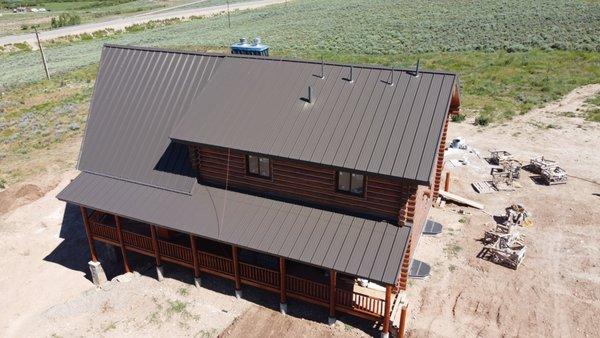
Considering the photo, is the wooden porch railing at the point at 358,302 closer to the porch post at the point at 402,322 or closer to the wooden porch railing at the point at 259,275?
the porch post at the point at 402,322

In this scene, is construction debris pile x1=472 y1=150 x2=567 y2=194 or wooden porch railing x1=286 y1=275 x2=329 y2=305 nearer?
wooden porch railing x1=286 y1=275 x2=329 y2=305

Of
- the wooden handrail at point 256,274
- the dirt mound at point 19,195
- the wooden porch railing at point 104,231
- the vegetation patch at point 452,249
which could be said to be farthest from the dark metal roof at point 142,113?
the vegetation patch at point 452,249

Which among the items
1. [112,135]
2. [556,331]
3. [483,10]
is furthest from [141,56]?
[483,10]

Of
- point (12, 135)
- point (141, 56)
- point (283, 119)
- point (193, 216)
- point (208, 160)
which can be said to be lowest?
point (12, 135)

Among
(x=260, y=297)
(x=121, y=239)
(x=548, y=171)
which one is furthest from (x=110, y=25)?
(x=548, y=171)

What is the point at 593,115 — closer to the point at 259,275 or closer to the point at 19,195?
the point at 259,275

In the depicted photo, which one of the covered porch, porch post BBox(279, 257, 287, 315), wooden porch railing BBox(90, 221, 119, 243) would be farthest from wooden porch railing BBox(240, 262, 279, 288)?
wooden porch railing BBox(90, 221, 119, 243)

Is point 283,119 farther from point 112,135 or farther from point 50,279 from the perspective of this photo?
point 50,279

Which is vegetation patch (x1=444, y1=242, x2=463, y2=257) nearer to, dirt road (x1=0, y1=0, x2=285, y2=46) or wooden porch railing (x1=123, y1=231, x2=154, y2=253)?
Answer: wooden porch railing (x1=123, y1=231, x2=154, y2=253)
